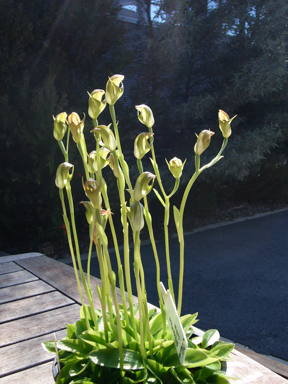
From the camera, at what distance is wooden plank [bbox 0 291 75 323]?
1128 mm

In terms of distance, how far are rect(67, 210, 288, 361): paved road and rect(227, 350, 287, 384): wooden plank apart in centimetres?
155

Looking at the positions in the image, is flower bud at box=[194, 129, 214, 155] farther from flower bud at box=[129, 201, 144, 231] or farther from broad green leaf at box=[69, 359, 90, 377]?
broad green leaf at box=[69, 359, 90, 377]

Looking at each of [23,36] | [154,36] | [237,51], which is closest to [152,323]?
[23,36]

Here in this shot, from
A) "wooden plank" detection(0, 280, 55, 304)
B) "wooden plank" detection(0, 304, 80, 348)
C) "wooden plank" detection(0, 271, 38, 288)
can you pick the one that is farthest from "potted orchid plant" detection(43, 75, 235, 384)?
"wooden plank" detection(0, 271, 38, 288)

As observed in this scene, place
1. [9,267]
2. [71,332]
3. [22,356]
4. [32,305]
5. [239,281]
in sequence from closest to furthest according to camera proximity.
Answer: [71,332] → [22,356] → [32,305] → [9,267] → [239,281]

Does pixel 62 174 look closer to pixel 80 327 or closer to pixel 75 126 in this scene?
pixel 75 126

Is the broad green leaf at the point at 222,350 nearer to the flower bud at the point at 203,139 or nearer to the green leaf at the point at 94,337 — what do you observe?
the green leaf at the point at 94,337

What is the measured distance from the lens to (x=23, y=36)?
3443mm

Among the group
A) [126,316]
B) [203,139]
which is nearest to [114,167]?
[203,139]

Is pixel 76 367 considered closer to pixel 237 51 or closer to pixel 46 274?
pixel 46 274

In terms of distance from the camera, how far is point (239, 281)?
3.18 meters

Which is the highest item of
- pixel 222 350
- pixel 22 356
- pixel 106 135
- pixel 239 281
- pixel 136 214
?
pixel 106 135

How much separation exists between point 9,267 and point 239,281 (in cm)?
223

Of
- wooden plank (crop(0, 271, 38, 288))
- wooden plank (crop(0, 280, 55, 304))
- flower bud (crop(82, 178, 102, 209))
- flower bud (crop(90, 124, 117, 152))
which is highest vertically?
flower bud (crop(90, 124, 117, 152))
